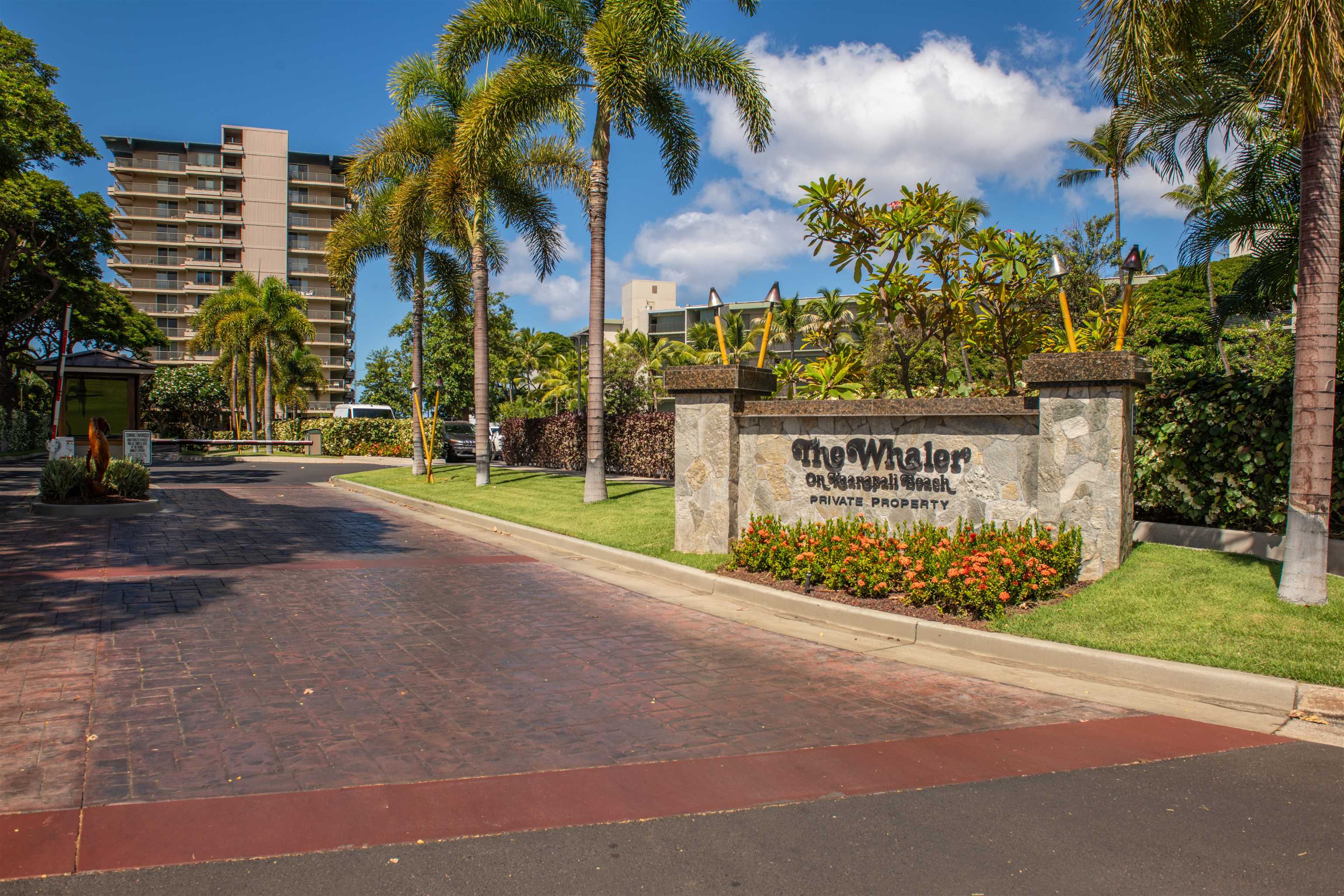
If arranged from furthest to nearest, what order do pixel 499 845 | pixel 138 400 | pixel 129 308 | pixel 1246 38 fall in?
pixel 129 308 → pixel 138 400 → pixel 1246 38 → pixel 499 845

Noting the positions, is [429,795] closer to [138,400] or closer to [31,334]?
[138,400]

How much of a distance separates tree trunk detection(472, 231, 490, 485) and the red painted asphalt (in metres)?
16.9

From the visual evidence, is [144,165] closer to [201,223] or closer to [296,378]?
[201,223]

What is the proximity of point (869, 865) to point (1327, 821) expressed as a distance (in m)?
2.29

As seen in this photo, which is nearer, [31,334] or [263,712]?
[263,712]

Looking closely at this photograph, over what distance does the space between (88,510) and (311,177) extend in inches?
3411

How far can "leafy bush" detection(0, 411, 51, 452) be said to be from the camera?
42.3 metres

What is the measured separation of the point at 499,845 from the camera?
12.8 feet

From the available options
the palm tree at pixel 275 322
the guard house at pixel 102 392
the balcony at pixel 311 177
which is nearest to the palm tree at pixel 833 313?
the palm tree at pixel 275 322

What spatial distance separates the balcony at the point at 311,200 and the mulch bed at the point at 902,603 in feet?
304

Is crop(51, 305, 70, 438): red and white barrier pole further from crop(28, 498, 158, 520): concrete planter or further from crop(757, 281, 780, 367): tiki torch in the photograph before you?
Result: crop(757, 281, 780, 367): tiki torch

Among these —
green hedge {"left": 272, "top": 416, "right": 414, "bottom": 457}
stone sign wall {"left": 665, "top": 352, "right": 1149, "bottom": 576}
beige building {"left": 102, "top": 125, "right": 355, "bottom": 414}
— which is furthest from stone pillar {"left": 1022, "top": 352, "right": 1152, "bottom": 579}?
beige building {"left": 102, "top": 125, "right": 355, "bottom": 414}

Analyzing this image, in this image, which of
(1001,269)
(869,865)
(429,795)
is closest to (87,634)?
(429,795)

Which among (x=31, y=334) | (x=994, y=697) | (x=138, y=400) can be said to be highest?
(x=31, y=334)
